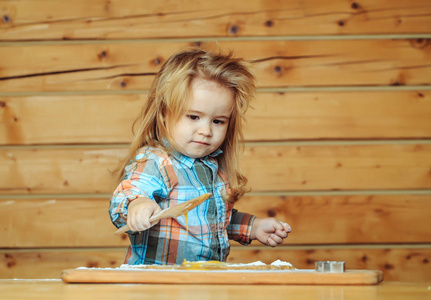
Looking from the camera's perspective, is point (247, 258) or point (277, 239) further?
point (247, 258)

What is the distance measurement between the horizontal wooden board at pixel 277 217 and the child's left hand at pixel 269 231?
80 centimetres

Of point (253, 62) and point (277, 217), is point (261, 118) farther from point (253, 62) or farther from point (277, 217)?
point (277, 217)

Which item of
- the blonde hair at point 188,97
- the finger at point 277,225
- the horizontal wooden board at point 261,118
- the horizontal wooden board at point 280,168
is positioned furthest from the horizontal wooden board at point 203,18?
the finger at point 277,225

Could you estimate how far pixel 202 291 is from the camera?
33.4 inches

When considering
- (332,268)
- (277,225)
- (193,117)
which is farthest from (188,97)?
(332,268)

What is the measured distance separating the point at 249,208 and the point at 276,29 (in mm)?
719

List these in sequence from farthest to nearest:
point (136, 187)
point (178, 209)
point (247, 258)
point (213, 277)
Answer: point (247, 258)
point (136, 187)
point (178, 209)
point (213, 277)

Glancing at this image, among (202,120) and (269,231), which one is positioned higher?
(202,120)

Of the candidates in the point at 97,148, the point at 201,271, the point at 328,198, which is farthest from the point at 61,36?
the point at 201,271

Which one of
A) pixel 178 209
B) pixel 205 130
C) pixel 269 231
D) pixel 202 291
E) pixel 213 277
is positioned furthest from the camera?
pixel 269 231

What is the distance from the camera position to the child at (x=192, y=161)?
1509 millimetres

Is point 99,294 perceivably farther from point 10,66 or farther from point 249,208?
point 10,66

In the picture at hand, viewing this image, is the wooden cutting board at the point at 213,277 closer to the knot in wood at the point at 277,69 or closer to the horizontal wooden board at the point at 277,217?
the horizontal wooden board at the point at 277,217

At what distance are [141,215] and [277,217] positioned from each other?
1367 millimetres
